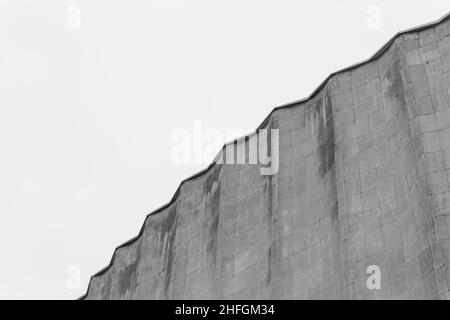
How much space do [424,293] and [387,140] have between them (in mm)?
5943

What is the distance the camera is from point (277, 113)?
105ft

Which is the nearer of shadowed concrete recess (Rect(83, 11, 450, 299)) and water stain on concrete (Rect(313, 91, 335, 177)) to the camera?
shadowed concrete recess (Rect(83, 11, 450, 299))

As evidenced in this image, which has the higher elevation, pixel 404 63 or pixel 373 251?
pixel 404 63

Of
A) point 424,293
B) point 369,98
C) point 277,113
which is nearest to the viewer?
point 424,293

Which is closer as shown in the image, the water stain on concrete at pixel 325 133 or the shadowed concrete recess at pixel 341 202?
the shadowed concrete recess at pixel 341 202

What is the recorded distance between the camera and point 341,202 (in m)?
26.7

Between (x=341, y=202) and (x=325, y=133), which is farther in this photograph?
(x=325, y=133)

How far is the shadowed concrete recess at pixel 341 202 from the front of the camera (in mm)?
24219

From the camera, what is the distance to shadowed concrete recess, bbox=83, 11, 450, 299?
24.2 m

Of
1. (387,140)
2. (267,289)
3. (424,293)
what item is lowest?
(424,293)

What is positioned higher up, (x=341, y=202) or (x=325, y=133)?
(x=325, y=133)
